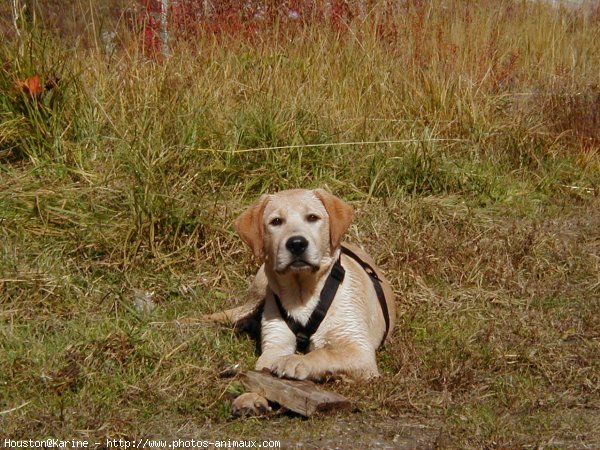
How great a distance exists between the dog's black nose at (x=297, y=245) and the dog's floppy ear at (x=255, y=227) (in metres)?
0.37

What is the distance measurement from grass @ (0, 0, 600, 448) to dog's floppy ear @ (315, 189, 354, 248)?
2.34 ft

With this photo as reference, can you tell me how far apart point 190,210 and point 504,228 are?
229 centimetres

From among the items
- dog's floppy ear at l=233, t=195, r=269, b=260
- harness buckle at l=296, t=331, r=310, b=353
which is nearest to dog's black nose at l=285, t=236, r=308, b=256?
dog's floppy ear at l=233, t=195, r=269, b=260

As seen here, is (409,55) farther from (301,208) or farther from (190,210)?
(301,208)

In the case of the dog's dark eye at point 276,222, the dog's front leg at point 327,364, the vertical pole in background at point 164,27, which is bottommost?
the dog's front leg at point 327,364

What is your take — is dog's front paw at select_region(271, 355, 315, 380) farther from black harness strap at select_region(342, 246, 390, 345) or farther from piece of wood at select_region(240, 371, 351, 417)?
black harness strap at select_region(342, 246, 390, 345)

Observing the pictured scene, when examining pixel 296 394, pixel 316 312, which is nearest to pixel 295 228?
pixel 316 312

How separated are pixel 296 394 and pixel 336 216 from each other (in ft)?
3.95

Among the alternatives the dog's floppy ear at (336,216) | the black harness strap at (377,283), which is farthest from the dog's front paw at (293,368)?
the black harness strap at (377,283)

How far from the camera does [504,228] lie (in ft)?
23.6

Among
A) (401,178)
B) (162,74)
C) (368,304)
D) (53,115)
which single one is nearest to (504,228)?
(401,178)

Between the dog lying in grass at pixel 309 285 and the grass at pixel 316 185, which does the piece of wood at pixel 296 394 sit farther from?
the dog lying in grass at pixel 309 285

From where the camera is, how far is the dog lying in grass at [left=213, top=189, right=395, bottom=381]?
16.5 feet

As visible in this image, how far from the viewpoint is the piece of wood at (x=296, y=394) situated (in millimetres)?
4383
